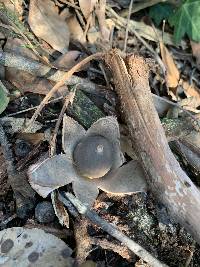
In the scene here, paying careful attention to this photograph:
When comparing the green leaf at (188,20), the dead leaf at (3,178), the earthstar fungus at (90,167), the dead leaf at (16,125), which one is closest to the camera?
the earthstar fungus at (90,167)

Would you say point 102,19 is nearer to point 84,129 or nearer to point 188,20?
point 188,20

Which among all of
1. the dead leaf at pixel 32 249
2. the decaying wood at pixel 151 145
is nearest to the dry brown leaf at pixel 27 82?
the decaying wood at pixel 151 145

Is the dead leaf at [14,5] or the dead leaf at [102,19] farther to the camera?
the dead leaf at [102,19]

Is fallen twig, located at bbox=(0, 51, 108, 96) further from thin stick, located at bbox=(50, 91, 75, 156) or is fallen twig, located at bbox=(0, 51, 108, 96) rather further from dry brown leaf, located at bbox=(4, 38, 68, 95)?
thin stick, located at bbox=(50, 91, 75, 156)

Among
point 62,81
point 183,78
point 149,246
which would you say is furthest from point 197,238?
point 183,78

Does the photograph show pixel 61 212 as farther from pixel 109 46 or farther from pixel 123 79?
pixel 109 46

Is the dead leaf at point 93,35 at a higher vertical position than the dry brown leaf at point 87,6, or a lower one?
lower

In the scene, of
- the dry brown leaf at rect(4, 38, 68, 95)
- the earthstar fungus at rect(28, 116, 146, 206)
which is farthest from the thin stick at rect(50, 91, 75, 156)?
the dry brown leaf at rect(4, 38, 68, 95)

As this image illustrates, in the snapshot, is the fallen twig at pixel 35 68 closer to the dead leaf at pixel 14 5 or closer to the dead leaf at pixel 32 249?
the dead leaf at pixel 14 5

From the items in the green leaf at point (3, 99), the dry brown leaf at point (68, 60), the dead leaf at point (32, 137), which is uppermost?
the dry brown leaf at point (68, 60)
